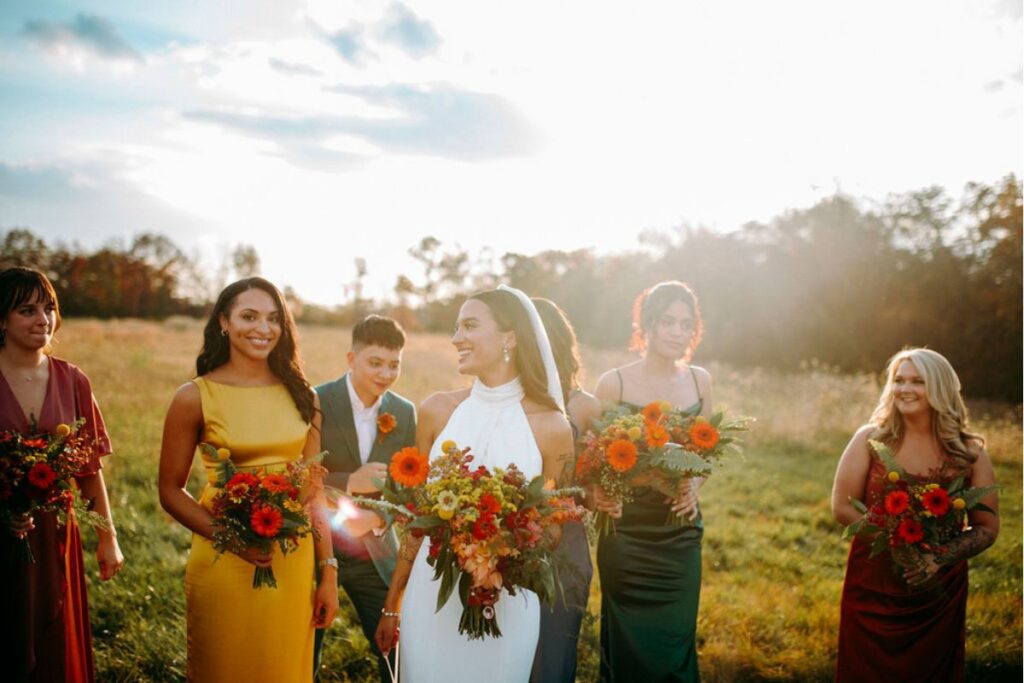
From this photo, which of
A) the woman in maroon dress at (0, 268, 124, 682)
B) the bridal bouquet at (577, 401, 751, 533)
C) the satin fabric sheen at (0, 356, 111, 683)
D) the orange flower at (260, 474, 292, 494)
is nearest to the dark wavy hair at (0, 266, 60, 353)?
the woman in maroon dress at (0, 268, 124, 682)

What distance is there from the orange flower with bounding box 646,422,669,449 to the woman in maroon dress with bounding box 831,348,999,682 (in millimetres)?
1370

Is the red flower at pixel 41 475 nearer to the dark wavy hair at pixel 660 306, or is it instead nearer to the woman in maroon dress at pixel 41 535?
→ the woman in maroon dress at pixel 41 535

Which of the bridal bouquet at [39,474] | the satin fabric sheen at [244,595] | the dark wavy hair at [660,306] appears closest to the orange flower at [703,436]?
the dark wavy hair at [660,306]

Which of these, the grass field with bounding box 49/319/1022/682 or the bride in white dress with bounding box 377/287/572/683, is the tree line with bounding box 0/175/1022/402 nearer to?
the grass field with bounding box 49/319/1022/682

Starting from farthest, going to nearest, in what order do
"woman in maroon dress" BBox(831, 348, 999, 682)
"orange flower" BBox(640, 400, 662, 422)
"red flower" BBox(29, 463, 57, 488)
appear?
"woman in maroon dress" BBox(831, 348, 999, 682), "orange flower" BBox(640, 400, 662, 422), "red flower" BBox(29, 463, 57, 488)

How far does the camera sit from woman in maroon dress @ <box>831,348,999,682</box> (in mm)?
4266

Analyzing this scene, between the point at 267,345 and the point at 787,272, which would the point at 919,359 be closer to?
the point at 267,345

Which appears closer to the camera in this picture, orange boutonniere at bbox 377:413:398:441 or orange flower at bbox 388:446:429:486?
orange flower at bbox 388:446:429:486

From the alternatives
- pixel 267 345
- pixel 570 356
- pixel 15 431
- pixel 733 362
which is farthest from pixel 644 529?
pixel 733 362

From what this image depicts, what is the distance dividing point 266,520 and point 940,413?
13.3ft

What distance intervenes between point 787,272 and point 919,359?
31299 mm

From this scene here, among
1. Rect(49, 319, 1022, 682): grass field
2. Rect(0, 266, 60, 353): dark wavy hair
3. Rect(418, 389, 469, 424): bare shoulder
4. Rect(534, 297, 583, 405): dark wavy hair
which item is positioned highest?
Rect(0, 266, 60, 353): dark wavy hair

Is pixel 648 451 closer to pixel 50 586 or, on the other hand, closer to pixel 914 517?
pixel 914 517

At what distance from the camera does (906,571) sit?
13.4 feet
